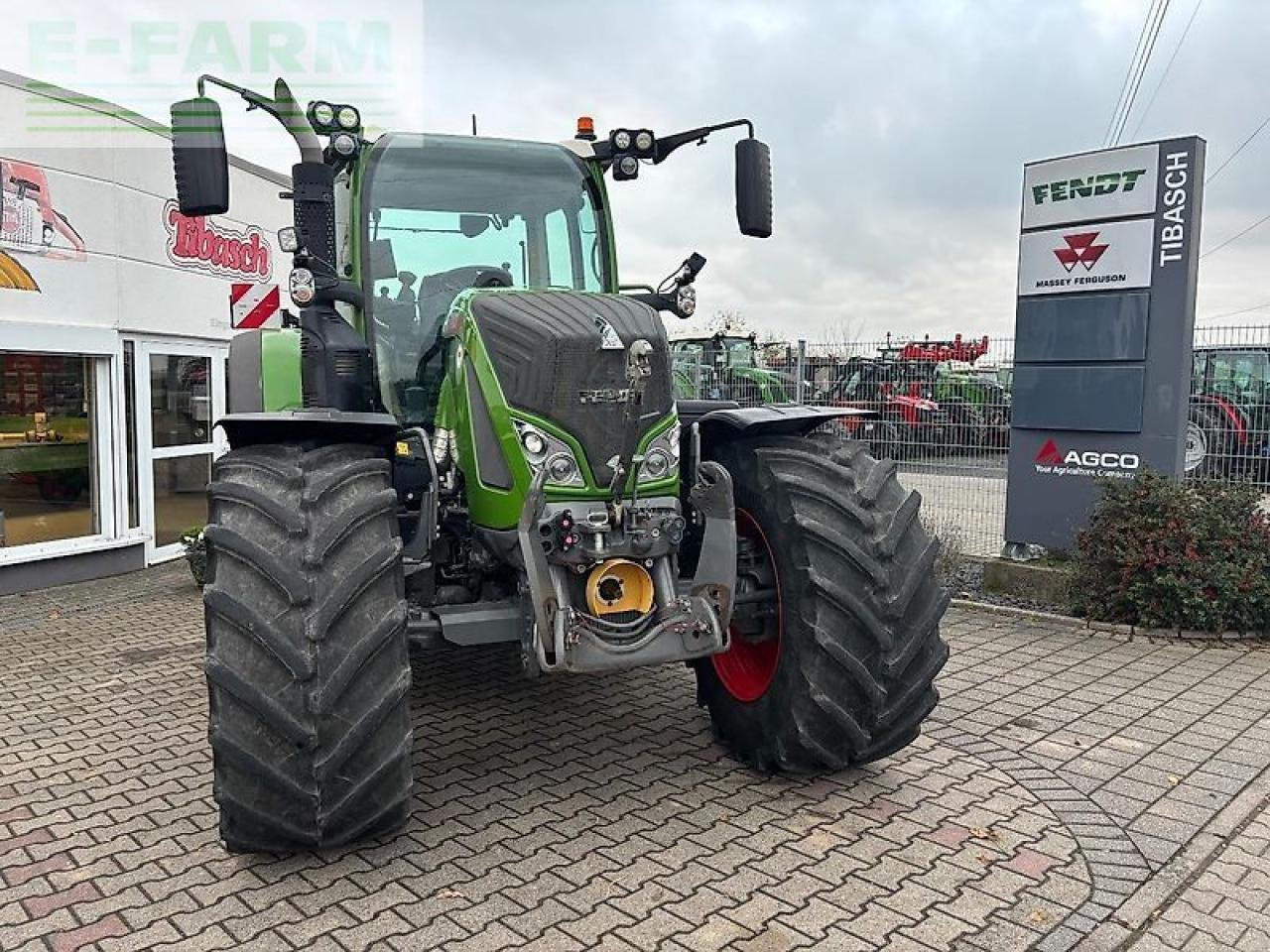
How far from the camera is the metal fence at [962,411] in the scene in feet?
25.8

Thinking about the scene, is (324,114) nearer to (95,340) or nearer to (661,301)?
(661,301)

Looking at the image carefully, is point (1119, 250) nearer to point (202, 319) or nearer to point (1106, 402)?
point (1106, 402)

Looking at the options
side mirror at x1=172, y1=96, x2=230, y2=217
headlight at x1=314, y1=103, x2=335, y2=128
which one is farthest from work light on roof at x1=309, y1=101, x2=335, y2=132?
side mirror at x1=172, y1=96, x2=230, y2=217

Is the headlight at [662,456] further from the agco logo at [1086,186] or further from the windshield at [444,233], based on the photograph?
the agco logo at [1086,186]

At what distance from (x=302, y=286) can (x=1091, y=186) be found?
590 centimetres

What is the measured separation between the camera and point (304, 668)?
3.06 meters

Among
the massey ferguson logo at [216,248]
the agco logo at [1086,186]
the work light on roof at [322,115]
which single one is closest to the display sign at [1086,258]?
the agco logo at [1086,186]

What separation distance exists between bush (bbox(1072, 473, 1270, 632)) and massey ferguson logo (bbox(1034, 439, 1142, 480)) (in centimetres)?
42

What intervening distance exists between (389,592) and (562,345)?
1049 mm

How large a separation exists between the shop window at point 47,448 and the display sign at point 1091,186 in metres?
7.51

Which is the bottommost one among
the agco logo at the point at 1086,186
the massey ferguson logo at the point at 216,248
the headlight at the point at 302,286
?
the headlight at the point at 302,286

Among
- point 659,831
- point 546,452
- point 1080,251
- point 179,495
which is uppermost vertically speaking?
point 1080,251

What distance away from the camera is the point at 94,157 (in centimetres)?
791

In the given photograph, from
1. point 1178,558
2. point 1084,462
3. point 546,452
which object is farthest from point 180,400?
point 1178,558
